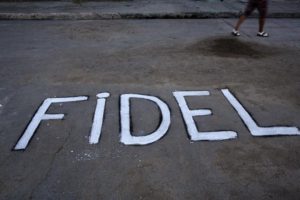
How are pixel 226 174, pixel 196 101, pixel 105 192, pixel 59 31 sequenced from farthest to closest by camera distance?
pixel 59 31 → pixel 196 101 → pixel 226 174 → pixel 105 192

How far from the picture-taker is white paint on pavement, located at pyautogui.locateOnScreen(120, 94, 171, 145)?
338 centimetres

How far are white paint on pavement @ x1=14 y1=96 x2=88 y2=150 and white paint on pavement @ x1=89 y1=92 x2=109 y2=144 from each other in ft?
0.80

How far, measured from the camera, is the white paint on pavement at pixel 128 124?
3383mm

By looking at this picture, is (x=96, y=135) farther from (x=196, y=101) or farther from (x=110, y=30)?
(x=110, y=30)

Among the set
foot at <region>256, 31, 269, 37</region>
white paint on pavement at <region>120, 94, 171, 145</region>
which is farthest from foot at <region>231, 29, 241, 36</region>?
white paint on pavement at <region>120, 94, 171, 145</region>

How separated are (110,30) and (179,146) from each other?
5499 millimetres

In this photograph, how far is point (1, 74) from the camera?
520 centimetres

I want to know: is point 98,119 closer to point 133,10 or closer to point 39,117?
point 39,117

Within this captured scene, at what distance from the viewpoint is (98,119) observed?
150 inches

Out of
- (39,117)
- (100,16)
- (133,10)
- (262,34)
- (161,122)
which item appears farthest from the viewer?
(133,10)

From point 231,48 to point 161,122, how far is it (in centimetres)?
359

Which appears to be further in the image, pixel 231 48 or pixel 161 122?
pixel 231 48

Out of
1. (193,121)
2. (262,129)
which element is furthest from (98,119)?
(262,129)

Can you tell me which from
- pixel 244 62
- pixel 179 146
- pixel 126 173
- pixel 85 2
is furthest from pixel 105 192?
pixel 85 2
